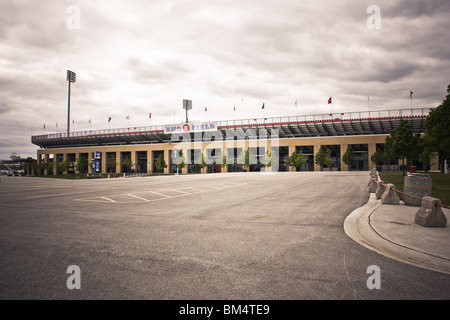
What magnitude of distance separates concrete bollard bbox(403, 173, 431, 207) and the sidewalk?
57.3 inches

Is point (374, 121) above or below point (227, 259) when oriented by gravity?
above

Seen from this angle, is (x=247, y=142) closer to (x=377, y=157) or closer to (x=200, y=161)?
(x=200, y=161)

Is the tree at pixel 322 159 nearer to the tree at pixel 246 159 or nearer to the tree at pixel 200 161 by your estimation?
the tree at pixel 246 159

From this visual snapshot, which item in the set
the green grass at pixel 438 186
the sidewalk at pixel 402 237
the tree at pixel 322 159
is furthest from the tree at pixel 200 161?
the sidewalk at pixel 402 237

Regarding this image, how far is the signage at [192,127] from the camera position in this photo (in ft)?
223

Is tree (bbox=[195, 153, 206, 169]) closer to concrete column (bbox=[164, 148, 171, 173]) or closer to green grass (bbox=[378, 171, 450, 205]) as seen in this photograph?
concrete column (bbox=[164, 148, 171, 173])

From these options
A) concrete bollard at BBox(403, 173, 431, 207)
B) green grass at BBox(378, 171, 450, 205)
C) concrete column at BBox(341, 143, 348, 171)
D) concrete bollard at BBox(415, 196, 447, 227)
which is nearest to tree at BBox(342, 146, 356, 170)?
concrete column at BBox(341, 143, 348, 171)

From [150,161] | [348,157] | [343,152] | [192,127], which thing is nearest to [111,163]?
[150,161]

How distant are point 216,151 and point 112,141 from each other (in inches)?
1526

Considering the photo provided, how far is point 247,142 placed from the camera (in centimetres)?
6825

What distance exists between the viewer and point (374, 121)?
60781 millimetres

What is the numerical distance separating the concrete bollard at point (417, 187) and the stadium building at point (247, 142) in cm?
5454
